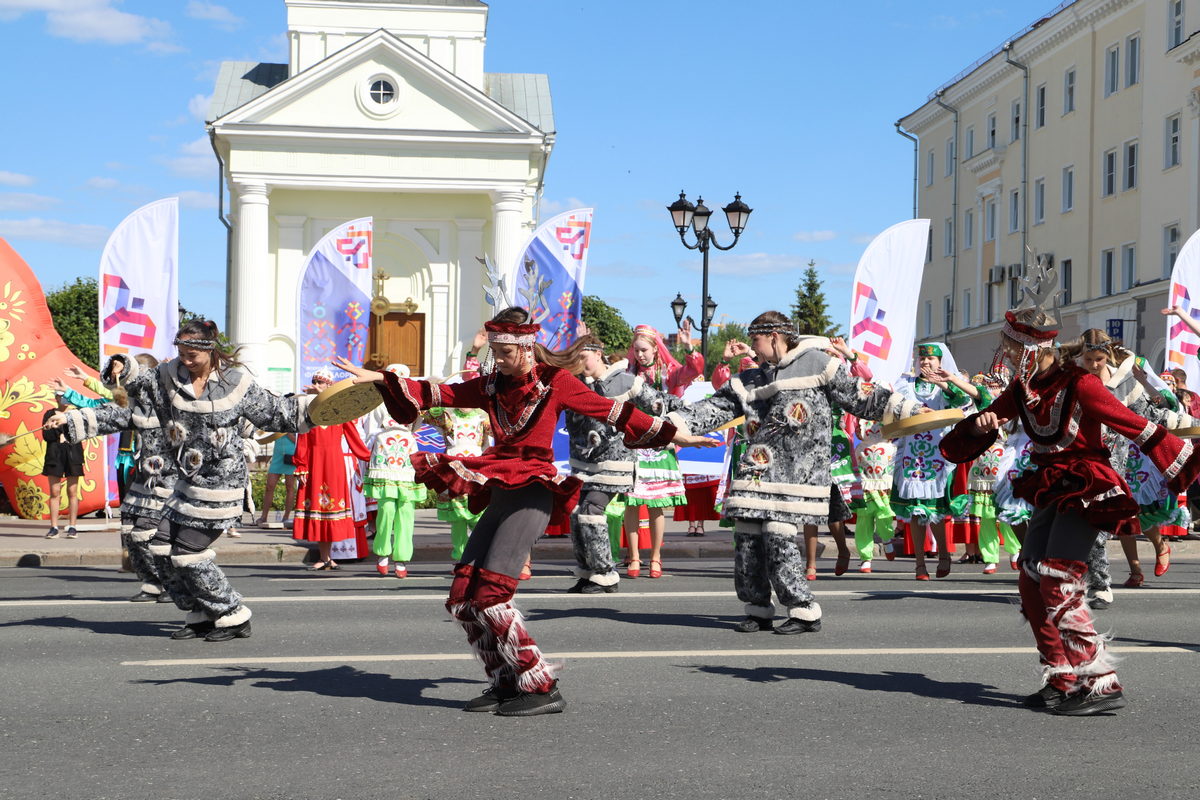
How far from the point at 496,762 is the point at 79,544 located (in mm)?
10265

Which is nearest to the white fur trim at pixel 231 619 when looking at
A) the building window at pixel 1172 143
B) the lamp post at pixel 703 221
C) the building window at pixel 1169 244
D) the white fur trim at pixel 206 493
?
the white fur trim at pixel 206 493

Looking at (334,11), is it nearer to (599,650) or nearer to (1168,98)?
(1168,98)

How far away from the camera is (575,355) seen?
8.55 meters

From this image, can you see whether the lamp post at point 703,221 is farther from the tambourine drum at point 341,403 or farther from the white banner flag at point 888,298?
the tambourine drum at point 341,403

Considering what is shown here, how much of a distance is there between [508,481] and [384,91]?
3631cm

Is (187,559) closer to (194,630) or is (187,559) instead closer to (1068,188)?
(194,630)

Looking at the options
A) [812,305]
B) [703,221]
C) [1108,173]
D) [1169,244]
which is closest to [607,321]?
[812,305]

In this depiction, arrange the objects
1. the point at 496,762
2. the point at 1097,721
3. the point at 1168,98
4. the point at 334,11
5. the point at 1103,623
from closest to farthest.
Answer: the point at 496,762
the point at 1097,721
the point at 1103,623
the point at 1168,98
the point at 334,11

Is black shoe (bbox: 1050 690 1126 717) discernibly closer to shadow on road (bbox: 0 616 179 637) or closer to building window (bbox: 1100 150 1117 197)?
shadow on road (bbox: 0 616 179 637)

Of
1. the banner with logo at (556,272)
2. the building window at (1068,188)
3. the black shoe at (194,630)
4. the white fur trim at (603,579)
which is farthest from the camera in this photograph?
the building window at (1068,188)

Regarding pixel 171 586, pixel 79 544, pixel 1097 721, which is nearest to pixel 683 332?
pixel 171 586

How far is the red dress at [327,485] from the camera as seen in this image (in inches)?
504

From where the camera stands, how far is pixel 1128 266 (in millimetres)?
41906

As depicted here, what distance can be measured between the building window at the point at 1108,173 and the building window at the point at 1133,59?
2188 millimetres
